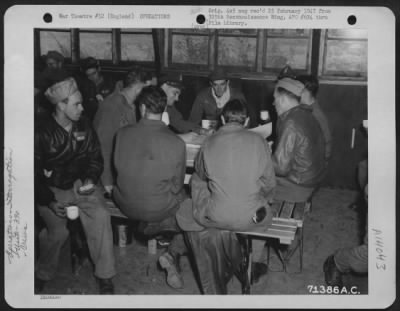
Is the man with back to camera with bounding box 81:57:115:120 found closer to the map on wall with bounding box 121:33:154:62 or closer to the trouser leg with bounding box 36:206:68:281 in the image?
the map on wall with bounding box 121:33:154:62

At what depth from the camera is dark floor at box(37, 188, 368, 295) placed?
8.80 feet

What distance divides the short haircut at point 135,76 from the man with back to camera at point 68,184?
602 mm

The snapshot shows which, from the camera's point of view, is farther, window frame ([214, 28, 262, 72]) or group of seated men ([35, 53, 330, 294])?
window frame ([214, 28, 262, 72])

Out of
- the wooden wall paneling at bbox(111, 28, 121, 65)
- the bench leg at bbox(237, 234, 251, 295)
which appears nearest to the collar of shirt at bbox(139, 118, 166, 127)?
the bench leg at bbox(237, 234, 251, 295)

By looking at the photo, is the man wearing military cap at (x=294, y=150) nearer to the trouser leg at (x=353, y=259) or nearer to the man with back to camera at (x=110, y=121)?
the trouser leg at (x=353, y=259)

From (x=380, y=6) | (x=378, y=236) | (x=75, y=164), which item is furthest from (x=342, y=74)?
(x=75, y=164)

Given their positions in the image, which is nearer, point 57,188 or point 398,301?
point 398,301

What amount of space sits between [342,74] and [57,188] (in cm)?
244

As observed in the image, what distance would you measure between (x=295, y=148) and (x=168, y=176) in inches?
31.2

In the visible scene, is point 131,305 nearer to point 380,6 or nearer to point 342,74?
point 380,6

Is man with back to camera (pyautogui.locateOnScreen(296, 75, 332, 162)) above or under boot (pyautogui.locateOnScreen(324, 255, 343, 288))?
above

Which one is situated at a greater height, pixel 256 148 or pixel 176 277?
pixel 256 148

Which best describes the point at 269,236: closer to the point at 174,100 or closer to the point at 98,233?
the point at 98,233

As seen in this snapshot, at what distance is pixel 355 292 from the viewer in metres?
2.52
